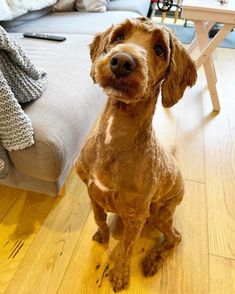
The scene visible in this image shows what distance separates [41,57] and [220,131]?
4.12 feet

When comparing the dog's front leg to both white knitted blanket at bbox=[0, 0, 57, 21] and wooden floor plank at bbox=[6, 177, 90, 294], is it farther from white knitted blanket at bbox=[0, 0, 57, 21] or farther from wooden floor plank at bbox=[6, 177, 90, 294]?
white knitted blanket at bbox=[0, 0, 57, 21]

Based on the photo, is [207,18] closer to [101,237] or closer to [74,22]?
[74,22]

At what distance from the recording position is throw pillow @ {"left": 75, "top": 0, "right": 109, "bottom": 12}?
6.95 ft

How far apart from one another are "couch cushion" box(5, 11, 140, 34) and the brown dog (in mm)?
1067

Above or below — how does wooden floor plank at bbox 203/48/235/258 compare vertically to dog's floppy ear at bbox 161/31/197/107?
below

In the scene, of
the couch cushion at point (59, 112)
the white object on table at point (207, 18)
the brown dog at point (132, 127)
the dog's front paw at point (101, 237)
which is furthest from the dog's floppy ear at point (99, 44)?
Result: the white object on table at point (207, 18)

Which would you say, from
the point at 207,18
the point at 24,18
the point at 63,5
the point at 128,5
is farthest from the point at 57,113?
the point at 128,5

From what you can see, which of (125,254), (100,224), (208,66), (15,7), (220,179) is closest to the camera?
(125,254)

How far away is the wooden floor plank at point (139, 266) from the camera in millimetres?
1044

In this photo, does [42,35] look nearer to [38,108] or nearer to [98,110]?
[98,110]

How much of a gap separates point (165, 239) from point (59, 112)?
0.66 m

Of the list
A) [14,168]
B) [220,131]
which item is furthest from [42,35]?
[220,131]

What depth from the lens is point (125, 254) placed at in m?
0.98

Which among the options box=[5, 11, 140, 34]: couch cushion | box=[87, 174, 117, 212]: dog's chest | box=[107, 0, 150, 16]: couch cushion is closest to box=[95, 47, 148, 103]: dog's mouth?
box=[87, 174, 117, 212]: dog's chest
